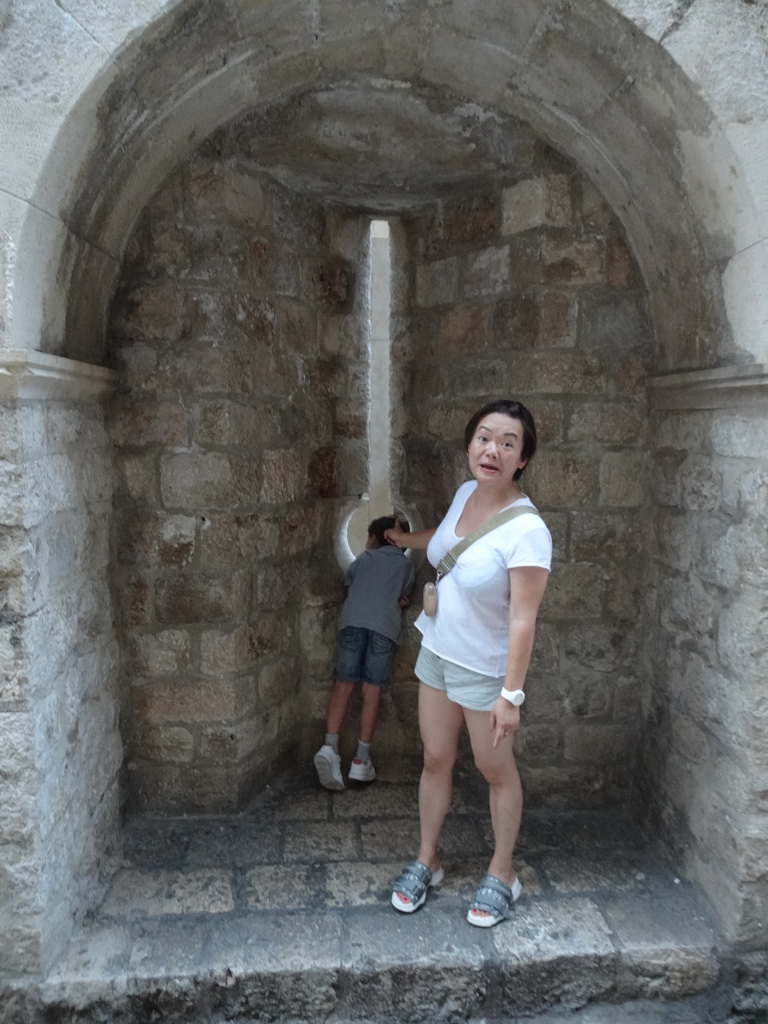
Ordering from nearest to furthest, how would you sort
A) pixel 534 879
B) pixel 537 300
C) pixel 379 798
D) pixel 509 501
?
pixel 509 501 < pixel 534 879 < pixel 537 300 < pixel 379 798

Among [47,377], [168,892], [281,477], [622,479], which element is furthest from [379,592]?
[47,377]

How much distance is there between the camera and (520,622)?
84.3 inches

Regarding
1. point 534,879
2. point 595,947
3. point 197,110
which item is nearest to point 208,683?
point 534,879

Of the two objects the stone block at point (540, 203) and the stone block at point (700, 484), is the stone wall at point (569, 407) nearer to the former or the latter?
the stone block at point (540, 203)

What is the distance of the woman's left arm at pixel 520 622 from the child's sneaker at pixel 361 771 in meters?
1.22

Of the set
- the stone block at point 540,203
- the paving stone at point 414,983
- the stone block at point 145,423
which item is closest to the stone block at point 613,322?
the stone block at point 540,203

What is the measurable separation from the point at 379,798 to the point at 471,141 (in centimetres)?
258

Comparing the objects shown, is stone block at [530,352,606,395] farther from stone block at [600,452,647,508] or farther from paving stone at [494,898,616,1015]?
paving stone at [494,898,616,1015]

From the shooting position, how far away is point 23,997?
217 centimetres

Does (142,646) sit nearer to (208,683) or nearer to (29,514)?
(208,683)

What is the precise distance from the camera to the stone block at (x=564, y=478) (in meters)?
2.91

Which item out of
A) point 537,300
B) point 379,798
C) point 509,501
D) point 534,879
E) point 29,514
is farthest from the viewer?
point 379,798

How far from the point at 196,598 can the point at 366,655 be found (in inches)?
30.1

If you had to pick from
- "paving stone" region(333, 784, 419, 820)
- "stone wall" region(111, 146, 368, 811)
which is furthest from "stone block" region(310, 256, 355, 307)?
"paving stone" region(333, 784, 419, 820)
